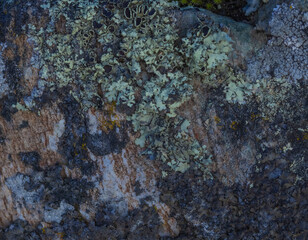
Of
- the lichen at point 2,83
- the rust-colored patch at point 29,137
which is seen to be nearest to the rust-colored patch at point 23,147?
the rust-colored patch at point 29,137

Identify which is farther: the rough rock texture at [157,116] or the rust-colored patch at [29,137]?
the rust-colored patch at [29,137]

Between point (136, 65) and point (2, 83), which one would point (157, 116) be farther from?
point (2, 83)

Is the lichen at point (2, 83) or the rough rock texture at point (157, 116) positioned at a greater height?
the lichen at point (2, 83)

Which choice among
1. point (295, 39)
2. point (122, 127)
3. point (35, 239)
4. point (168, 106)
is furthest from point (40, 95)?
point (295, 39)

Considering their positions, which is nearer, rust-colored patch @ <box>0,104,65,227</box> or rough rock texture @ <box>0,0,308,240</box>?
rough rock texture @ <box>0,0,308,240</box>

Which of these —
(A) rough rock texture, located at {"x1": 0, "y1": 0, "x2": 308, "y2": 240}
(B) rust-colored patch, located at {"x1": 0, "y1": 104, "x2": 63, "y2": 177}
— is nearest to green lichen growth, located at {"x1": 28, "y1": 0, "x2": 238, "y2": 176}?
(A) rough rock texture, located at {"x1": 0, "y1": 0, "x2": 308, "y2": 240}

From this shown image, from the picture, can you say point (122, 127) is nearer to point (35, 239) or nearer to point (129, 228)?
point (129, 228)

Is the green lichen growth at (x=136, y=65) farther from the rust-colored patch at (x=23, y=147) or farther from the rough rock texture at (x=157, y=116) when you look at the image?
the rust-colored patch at (x=23, y=147)

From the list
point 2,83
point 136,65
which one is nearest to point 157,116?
point 136,65

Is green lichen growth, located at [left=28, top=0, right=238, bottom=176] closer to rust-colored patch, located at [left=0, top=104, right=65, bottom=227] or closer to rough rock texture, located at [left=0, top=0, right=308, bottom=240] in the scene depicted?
rough rock texture, located at [left=0, top=0, right=308, bottom=240]

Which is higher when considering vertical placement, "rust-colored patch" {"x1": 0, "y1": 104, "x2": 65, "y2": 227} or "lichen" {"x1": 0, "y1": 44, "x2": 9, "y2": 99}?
"lichen" {"x1": 0, "y1": 44, "x2": 9, "y2": 99}
